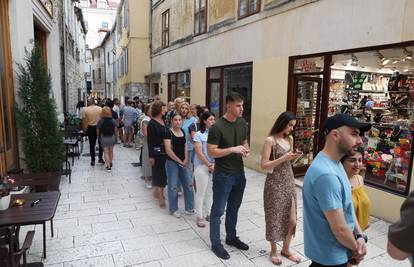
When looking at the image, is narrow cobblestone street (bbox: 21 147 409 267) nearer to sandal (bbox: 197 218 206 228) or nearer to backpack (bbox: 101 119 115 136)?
sandal (bbox: 197 218 206 228)

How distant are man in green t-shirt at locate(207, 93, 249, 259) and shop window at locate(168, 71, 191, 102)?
28.5ft

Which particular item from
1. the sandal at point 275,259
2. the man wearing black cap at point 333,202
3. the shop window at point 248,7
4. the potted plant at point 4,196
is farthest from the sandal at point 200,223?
the shop window at point 248,7

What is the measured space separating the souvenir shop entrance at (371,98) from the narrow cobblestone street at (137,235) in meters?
0.94

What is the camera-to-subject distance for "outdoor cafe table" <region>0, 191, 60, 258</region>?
2738mm

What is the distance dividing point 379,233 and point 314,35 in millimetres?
3619

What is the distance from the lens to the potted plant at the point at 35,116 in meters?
5.17

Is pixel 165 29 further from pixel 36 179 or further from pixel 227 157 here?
pixel 227 157

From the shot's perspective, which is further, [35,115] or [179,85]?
[179,85]

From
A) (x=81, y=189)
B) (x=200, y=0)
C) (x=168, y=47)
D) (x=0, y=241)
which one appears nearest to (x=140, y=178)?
(x=81, y=189)

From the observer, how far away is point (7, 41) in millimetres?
5074

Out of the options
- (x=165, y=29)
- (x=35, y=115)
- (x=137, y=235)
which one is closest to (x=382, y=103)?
(x=137, y=235)

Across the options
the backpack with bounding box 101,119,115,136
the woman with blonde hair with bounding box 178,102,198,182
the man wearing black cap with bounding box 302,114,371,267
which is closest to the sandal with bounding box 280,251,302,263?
the man wearing black cap with bounding box 302,114,371,267

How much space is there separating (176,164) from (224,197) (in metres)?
1.36

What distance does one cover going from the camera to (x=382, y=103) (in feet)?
17.3
